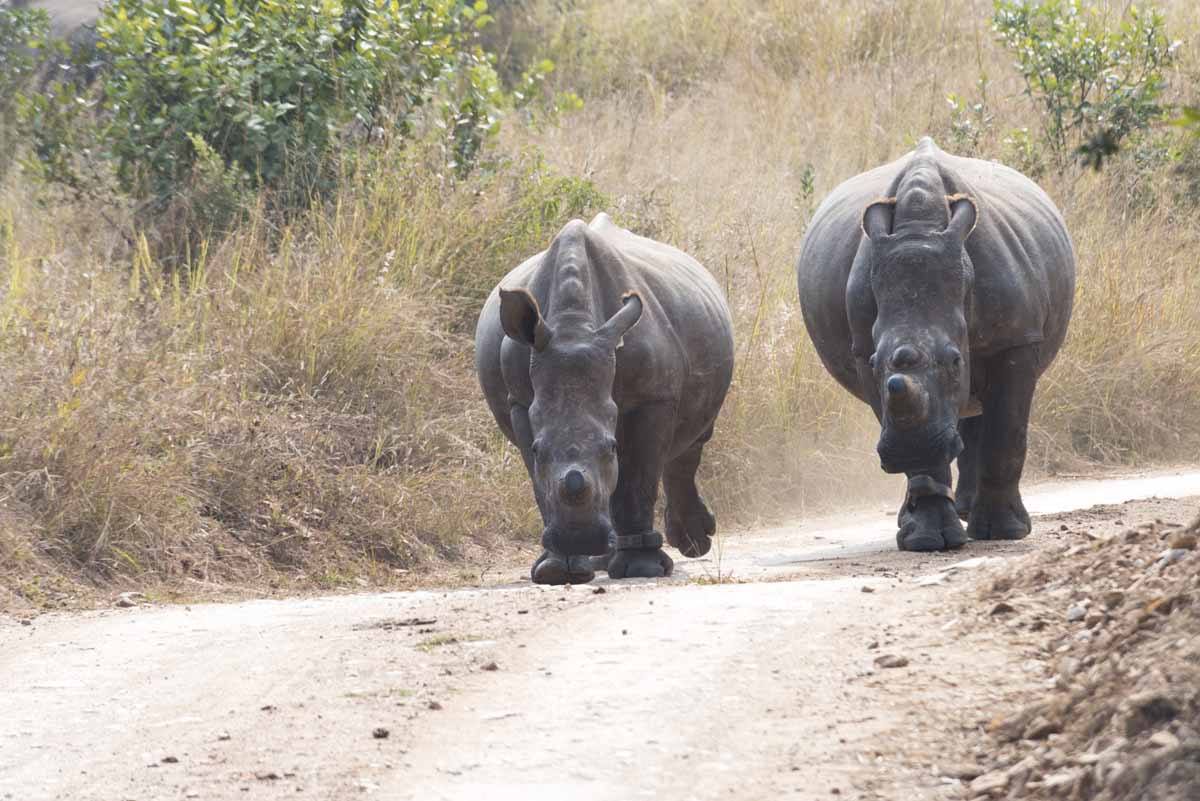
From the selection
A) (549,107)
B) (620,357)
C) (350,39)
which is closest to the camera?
(620,357)

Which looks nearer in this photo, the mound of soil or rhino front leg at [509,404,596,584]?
the mound of soil

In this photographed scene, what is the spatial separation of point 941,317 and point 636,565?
5.85 ft

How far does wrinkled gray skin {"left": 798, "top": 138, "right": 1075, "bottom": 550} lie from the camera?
29.6 ft

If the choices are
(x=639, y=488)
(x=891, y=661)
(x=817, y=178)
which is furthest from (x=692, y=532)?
(x=817, y=178)

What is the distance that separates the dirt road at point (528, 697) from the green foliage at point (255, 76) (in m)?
6.27

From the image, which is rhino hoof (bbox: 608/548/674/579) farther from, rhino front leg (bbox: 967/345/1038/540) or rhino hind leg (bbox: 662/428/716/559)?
rhino front leg (bbox: 967/345/1038/540)

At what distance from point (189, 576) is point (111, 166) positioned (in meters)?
5.05

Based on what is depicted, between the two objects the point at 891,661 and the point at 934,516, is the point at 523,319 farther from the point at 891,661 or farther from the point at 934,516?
the point at 891,661

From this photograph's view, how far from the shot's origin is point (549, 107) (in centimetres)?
1933

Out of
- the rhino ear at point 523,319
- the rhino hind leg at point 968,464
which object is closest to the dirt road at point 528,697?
the rhino ear at point 523,319

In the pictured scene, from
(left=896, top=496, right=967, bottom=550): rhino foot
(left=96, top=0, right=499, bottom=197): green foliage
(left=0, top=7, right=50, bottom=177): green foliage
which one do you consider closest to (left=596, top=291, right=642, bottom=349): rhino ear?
(left=896, top=496, right=967, bottom=550): rhino foot

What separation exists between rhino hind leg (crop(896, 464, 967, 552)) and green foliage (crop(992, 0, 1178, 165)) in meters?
8.25

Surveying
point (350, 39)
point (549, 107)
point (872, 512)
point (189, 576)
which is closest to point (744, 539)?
point (872, 512)

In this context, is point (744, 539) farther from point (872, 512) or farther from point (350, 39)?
point (350, 39)
